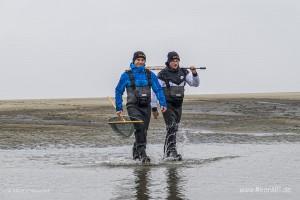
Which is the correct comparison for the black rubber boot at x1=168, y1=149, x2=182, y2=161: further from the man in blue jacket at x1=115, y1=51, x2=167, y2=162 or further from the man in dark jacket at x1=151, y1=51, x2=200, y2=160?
the man in blue jacket at x1=115, y1=51, x2=167, y2=162

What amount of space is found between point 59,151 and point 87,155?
1360 millimetres

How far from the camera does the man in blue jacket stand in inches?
496

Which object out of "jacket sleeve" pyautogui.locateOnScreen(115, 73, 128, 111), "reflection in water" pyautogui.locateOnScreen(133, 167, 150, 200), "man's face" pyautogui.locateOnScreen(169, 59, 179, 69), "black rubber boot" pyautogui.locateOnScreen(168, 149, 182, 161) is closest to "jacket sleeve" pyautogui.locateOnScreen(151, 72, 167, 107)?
"jacket sleeve" pyautogui.locateOnScreen(115, 73, 128, 111)

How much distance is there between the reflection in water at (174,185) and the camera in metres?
8.44

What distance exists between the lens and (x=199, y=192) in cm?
879

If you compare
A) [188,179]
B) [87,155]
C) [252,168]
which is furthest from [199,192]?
[87,155]

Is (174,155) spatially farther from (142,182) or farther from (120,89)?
(142,182)

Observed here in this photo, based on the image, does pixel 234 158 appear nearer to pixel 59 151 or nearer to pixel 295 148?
pixel 295 148

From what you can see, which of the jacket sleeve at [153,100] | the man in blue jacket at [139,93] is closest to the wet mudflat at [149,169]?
the man in blue jacket at [139,93]

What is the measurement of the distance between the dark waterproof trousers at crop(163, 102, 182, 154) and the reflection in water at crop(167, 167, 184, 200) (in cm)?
223

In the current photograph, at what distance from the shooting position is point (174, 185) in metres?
9.34

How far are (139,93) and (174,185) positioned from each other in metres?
3.61

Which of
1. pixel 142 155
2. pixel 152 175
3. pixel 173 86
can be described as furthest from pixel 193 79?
pixel 152 175

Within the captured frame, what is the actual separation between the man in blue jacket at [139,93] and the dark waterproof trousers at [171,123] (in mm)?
705
